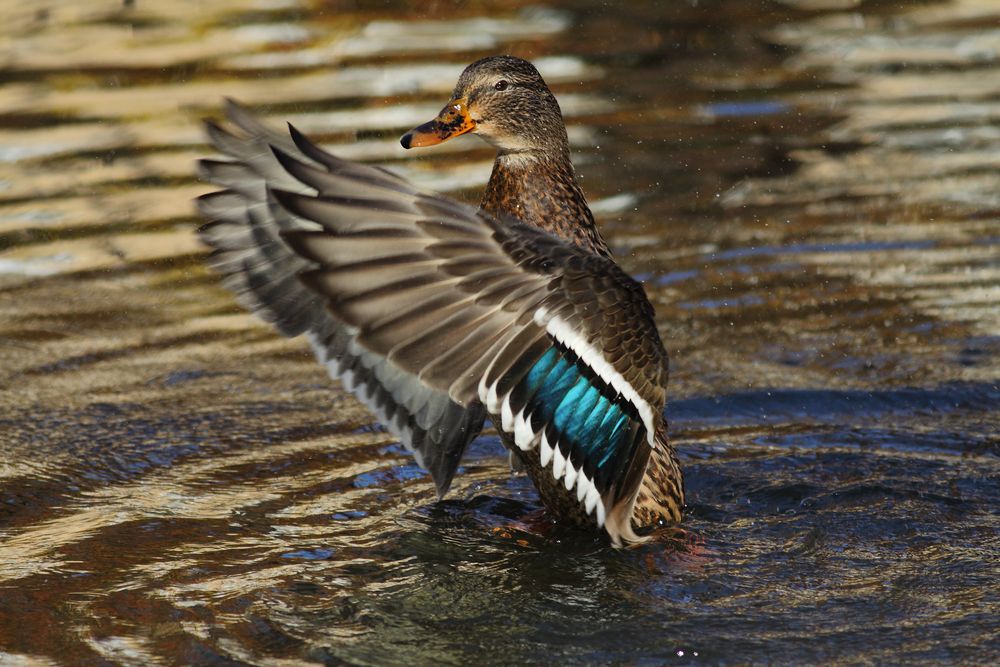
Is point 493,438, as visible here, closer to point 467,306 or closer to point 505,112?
point 505,112

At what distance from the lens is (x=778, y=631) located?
185 inches

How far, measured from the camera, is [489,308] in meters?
4.61

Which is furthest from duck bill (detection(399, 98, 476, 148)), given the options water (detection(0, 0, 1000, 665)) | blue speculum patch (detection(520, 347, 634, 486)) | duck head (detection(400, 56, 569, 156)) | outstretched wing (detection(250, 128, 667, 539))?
water (detection(0, 0, 1000, 665))

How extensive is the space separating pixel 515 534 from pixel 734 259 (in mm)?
3378

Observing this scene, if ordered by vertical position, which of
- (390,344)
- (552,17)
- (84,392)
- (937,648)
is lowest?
(937,648)

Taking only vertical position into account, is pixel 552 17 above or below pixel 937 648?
above

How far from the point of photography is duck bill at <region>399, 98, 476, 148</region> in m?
5.65

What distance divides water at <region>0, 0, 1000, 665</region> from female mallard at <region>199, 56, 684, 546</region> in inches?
18.8

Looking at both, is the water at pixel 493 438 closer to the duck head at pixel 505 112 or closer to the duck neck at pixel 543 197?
the duck neck at pixel 543 197

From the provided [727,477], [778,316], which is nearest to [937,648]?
[727,477]

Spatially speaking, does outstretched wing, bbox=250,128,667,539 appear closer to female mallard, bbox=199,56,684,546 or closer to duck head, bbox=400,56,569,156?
female mallard, bbox=199,56,684,546

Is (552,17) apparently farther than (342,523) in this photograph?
Yes

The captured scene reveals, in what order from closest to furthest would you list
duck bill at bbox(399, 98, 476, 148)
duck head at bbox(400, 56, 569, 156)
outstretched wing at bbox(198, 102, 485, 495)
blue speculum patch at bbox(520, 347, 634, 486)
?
blue speculum patch at bbox(520, 347, 634, 486) → outstretched wing at bbox(198, 102, 485, 495) → duck bill at bbox(399, 98, 476, 148) → duck head at bbox(400, 56, 569, 156)

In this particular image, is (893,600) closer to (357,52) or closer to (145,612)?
(145,612)
